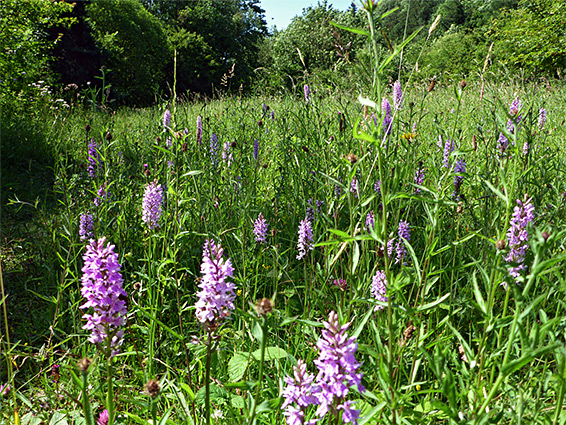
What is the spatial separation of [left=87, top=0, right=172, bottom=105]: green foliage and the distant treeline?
49 mm

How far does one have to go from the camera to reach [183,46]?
23500 mm

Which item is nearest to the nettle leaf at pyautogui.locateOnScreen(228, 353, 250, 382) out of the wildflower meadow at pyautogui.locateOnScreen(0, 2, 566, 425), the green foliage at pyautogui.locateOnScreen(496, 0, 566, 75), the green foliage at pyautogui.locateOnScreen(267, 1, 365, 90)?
the wildflower meadow at pyautogui.locateOnScreen(0, 2, 566, 425)

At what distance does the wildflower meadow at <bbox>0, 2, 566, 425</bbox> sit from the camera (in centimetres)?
92

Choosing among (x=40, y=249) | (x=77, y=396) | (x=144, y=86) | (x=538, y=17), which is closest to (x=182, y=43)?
(x=144, y=86)

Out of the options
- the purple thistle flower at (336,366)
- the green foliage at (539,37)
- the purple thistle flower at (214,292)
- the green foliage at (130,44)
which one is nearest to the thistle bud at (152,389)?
the purple thistle flower at (214,292)

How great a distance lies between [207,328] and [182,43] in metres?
25.6

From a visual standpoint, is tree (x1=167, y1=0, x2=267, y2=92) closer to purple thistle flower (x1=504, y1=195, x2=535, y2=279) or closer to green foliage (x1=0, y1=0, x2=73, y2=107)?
green foliage (x1=0, y1=0, x2=73, y2=107)

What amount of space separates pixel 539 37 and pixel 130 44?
725 inches

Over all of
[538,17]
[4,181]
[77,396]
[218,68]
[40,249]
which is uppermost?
[538,17]

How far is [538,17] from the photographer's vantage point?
57.8 ft

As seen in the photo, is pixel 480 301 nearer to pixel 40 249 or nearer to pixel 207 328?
pixel 207 328

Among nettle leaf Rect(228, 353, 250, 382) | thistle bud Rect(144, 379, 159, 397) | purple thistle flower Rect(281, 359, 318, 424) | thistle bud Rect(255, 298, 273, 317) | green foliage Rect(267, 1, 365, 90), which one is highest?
green foliage Rect(267, 1, 365, 90)

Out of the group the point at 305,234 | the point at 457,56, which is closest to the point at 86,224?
the point at 305,234

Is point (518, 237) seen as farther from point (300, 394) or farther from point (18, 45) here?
point (18, 45)
